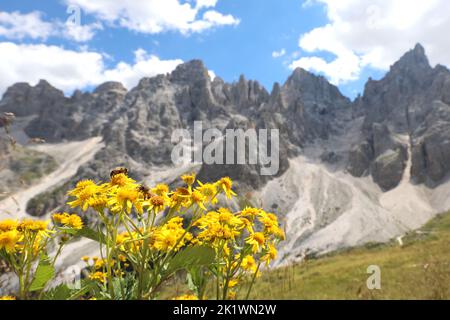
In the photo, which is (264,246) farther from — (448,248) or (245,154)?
(245,154)

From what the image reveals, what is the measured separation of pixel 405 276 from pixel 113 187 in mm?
24463

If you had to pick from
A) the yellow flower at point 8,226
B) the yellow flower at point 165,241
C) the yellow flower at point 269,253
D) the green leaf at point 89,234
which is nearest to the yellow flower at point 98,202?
the green leaf at point 89,234

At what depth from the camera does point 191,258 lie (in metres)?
2.64

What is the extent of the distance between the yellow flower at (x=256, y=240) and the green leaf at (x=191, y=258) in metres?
1.03

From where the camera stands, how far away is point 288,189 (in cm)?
19875

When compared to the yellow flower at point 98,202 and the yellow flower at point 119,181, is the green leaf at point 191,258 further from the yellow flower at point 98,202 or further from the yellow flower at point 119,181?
the yellow flower at point 119,181

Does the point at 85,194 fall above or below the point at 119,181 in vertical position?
below

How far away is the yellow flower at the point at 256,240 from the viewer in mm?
3598

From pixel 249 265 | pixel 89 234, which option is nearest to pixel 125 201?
pixel 89 234

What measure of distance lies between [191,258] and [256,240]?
1.15 metres

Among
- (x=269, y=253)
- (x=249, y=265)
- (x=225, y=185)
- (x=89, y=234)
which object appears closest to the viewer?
(x=89, y=234)

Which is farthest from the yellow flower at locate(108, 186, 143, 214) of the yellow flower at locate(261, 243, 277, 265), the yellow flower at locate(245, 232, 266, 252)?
the yellow flower at locate(261, 243, 277, 265)

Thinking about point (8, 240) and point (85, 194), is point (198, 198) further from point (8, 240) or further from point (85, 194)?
point (8, 240)
